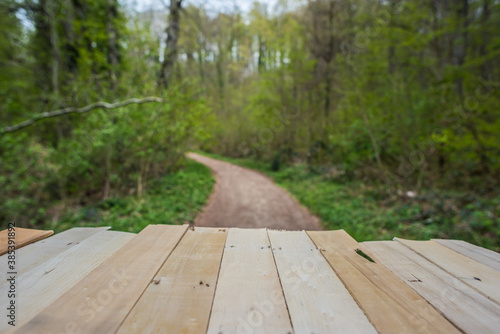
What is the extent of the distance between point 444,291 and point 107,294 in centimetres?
109

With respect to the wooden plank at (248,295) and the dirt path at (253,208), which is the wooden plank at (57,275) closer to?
the wooden plank at (248,295)

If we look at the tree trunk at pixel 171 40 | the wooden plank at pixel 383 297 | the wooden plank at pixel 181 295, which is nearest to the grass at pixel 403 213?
the wooden plank at pixel 383 297

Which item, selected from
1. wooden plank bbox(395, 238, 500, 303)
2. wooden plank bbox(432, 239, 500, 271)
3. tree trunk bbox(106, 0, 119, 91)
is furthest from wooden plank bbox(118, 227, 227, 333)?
tree trunk bbox(106, 0, 119, 91)

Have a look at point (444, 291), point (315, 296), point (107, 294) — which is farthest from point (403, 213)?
point (107, 294)

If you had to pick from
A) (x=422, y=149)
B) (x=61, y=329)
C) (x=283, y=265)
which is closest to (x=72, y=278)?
(x=61, y=329)

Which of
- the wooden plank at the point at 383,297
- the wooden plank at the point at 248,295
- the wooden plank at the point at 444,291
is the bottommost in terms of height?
the wooden plank at the point at 444,291

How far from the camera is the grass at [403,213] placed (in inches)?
163

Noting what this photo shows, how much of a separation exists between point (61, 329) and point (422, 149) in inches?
298

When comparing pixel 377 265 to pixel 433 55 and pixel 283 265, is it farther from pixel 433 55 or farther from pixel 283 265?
pixel 433 55

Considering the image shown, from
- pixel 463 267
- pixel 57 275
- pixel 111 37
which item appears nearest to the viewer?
pixel 57 275

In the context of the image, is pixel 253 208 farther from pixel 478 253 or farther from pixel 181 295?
pixel 181 295

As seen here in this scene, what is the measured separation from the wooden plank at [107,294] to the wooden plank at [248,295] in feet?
0.83

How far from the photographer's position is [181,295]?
747mm

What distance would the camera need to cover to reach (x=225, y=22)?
36.3 ft
